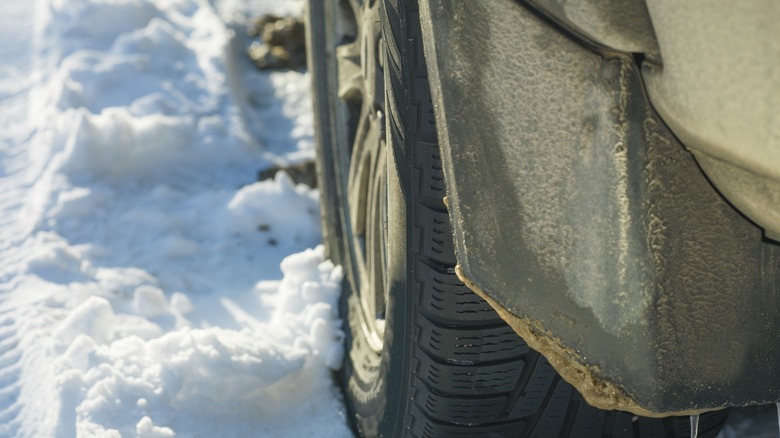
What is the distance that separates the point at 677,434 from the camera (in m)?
1.68

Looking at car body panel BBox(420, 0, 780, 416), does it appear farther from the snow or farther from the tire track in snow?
the tire track in snow

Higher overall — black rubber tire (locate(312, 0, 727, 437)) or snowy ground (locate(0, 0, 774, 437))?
black rubber tire (locate(312, 0, 727, 437))

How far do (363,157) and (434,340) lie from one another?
0.67 meters

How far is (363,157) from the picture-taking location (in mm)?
2047

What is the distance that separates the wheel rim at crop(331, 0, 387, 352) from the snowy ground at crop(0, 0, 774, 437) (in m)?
0.14

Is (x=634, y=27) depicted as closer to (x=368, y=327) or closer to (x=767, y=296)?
(x=767, y=296)

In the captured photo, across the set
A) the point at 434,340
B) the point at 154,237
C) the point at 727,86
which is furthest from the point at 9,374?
the point at 727,86

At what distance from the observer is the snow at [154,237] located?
1883mm

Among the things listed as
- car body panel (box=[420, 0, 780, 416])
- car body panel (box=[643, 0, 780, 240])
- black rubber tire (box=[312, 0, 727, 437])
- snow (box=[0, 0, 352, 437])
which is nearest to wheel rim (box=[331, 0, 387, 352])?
snow (box=[0, 0, 352, 437])

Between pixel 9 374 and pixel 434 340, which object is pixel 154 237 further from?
pixel 434 340

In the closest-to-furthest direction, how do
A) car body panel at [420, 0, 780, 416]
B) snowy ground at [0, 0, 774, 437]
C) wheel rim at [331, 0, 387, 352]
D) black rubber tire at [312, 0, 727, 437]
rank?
1. car body panel at [420, 0, 780, 416]
2. black rubber tire at [312, 0, 727, 437]
3. wheel rim at [331, 0, 387, 352]
4. snowy ground at [0, 0, 774, 437]

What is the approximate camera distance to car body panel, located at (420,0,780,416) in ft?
3.82

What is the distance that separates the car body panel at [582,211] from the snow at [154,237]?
87 centimetres

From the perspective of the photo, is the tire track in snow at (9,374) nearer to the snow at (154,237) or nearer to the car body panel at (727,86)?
the snow at (154,237)
